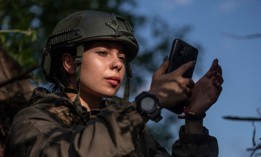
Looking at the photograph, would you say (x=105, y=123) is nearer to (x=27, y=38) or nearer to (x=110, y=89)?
(x=110, y=89)

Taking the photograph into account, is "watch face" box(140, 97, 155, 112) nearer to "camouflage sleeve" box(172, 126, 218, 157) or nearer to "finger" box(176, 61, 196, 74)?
"finger" box(176, 61, 196, 74)

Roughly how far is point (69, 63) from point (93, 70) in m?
0.53

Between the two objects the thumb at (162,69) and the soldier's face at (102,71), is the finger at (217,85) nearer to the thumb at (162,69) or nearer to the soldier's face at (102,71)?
the thumb at (162,69)

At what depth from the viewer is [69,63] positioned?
448 cm

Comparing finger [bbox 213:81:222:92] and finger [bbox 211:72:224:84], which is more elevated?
finger [bbox 211:72:224:84]

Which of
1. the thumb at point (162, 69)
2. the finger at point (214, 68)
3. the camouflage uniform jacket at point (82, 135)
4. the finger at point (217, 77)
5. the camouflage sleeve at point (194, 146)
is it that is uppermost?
the thumb at point (162, 69)

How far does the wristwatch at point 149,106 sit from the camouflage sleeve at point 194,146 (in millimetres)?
845

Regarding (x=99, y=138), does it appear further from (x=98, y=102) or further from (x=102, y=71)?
(x=98, y=102)

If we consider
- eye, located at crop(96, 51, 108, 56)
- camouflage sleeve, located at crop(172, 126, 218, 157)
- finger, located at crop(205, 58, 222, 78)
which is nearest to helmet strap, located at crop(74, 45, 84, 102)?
eye, located at crop(96, 51, 108, 56)

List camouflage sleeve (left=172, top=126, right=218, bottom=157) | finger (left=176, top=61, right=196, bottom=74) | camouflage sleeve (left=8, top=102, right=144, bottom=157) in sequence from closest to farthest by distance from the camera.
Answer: camouflage sleeve (left=8, top=102, right=144, bottom=157)
finger (left=176, top=61, right=196, bottom=74)
camouflage sleeve (left=172, top=126, right=218, bottom=157)

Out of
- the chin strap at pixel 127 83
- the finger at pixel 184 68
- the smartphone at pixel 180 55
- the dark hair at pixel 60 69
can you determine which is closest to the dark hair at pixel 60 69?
the dark hair at pixel 60 69

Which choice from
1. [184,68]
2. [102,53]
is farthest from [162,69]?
[102,53]

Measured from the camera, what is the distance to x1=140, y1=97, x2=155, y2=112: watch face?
126 inches

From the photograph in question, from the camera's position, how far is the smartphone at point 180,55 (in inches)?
142
